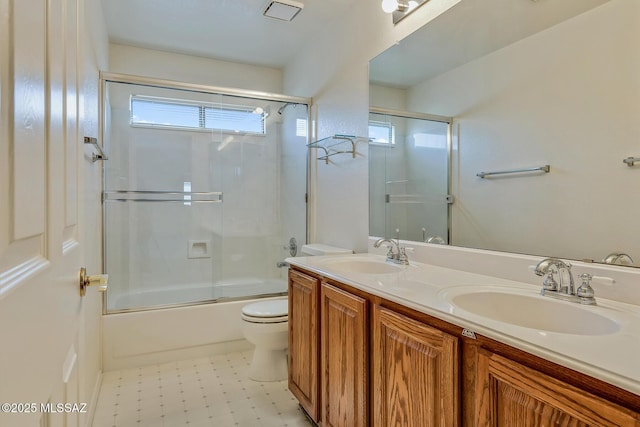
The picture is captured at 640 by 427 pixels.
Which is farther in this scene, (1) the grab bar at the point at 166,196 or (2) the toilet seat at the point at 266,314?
(1) the grab bar at the point at 166,196

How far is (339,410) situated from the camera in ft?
4.87

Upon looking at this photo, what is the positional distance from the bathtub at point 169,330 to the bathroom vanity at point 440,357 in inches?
41.9

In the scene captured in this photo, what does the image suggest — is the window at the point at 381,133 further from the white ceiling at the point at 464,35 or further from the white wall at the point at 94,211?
the white wall at the point at 94,211

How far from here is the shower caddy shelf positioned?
7.98ft

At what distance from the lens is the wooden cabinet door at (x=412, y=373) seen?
3.14 ft

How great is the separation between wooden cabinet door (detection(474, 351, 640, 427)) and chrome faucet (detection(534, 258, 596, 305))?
0.39 meters

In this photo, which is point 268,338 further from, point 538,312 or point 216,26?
point 216,26

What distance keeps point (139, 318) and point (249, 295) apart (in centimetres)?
87

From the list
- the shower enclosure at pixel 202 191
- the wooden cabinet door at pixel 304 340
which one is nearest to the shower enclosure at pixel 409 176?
the wooden cabinet door at pixel 304 340

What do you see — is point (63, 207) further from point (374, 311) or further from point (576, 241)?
point (576, 241)

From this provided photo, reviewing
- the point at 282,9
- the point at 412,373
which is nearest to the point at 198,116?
the point at 282,9

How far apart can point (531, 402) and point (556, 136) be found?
958mm

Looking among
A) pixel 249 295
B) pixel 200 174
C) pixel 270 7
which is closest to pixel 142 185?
pixel 200 174

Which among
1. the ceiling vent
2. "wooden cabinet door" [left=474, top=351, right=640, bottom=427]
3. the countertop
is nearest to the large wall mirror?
the countertop
